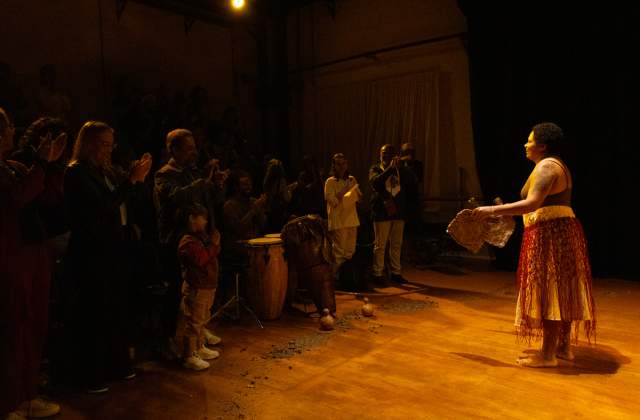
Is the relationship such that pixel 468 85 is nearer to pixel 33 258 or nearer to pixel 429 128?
pixel 429 128

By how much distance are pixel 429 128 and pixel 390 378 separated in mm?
5382

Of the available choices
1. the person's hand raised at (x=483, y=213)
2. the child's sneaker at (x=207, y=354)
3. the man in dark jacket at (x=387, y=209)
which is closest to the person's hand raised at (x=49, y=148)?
the child's sneaker at (x=207, y=354)

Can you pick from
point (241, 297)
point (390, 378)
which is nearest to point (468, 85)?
point (241, 297)

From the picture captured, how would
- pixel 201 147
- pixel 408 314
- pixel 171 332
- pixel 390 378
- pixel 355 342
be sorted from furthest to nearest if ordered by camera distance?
pixel 201 147 → pixel 408 314 → pixel 355 342 → pixel 171 332 → pixel 390 378

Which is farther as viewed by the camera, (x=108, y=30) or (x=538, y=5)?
(x=108, y=30)

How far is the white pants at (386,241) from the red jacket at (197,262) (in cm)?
284

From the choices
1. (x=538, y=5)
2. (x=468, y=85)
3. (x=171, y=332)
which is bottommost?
(x=171, y=332)

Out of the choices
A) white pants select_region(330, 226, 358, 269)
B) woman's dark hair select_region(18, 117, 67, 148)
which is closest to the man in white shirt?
white pants select_region(330, 226, 358, 269)

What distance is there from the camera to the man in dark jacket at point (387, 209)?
234 inches

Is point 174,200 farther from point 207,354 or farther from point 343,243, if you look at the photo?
point 343,243

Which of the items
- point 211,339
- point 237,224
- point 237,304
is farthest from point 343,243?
point 211,339

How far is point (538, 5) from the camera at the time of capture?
6336mm

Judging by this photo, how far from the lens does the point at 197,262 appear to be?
11.6 ft

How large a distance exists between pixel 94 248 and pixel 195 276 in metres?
0.68
